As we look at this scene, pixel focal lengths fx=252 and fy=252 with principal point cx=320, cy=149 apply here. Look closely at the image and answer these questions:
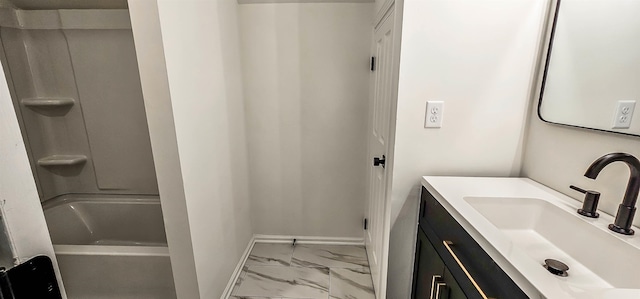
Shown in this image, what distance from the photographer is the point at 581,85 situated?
971 mm

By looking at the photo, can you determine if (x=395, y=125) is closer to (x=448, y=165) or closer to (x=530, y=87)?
(x=448, y=165)

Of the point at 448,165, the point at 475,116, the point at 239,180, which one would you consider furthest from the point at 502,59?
the point at 239,180

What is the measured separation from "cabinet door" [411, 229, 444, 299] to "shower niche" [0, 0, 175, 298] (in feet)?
5.60

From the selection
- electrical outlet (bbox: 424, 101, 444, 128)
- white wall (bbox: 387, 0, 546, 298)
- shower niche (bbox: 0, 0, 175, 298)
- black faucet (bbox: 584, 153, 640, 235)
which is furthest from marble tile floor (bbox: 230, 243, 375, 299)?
black faucet (bbox: 584, 153, 640, 235)

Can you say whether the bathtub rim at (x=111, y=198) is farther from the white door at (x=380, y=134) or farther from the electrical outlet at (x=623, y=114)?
the electrical outlet at (x=623, y=114)

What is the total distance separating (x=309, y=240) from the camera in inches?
94.3

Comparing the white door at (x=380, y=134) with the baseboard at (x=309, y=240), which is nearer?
the white door at (x=380, y=134)

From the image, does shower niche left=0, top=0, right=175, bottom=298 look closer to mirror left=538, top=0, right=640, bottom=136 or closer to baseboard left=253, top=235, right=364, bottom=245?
baseboard left=253, top=235, right=364, bottom=245

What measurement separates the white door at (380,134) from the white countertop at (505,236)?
362 mm

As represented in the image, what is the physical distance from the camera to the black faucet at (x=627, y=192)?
73cm

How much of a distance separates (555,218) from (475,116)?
51 centimetres

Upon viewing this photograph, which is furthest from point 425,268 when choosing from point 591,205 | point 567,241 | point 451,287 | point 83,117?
point 83,117

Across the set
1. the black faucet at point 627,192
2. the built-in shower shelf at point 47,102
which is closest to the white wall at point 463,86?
the black faucet at point 627,192

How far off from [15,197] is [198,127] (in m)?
1.06
